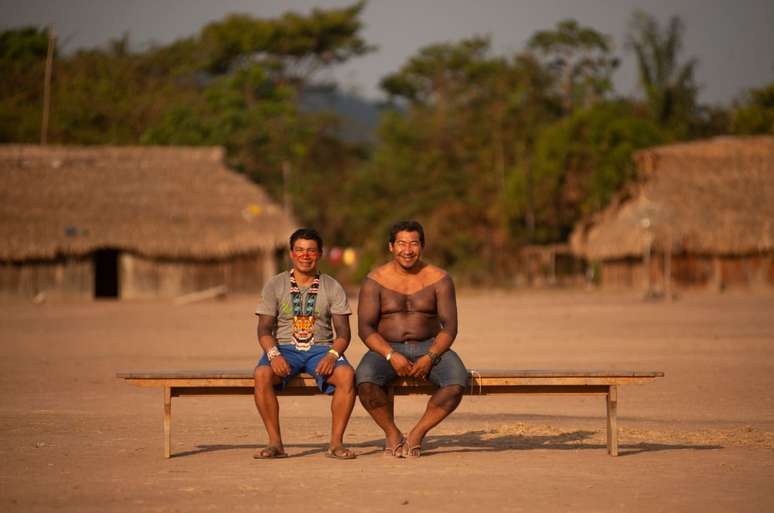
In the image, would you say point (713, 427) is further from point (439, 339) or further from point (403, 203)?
point (403, 203)

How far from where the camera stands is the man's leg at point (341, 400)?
718cm

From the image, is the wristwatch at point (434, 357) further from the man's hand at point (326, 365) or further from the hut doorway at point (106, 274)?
the hut doorway at point (106, 274)

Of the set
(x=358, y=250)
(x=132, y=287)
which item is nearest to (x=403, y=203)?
(x=358, y=250)

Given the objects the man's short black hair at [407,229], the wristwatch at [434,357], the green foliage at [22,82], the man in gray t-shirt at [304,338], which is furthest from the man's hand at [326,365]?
the green foliage at [22,82]

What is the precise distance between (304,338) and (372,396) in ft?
1.94

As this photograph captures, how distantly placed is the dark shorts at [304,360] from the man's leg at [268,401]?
7 cm

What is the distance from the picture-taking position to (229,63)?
55.4 metres

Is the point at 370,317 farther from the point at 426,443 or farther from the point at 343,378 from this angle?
the point at 426,443

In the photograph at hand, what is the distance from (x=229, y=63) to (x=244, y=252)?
21.5 metres

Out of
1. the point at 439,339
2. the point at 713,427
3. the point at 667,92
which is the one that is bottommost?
the point at 713,427

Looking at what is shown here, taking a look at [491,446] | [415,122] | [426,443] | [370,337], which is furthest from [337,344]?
[415,122]

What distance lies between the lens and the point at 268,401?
715 cm

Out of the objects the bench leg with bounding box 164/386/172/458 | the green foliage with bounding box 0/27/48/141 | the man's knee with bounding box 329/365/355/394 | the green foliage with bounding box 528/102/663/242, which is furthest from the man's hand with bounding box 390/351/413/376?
the green foliage with bounding box 0/27/48/141

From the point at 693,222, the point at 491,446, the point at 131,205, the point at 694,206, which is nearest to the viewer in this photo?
the point at 491,446
